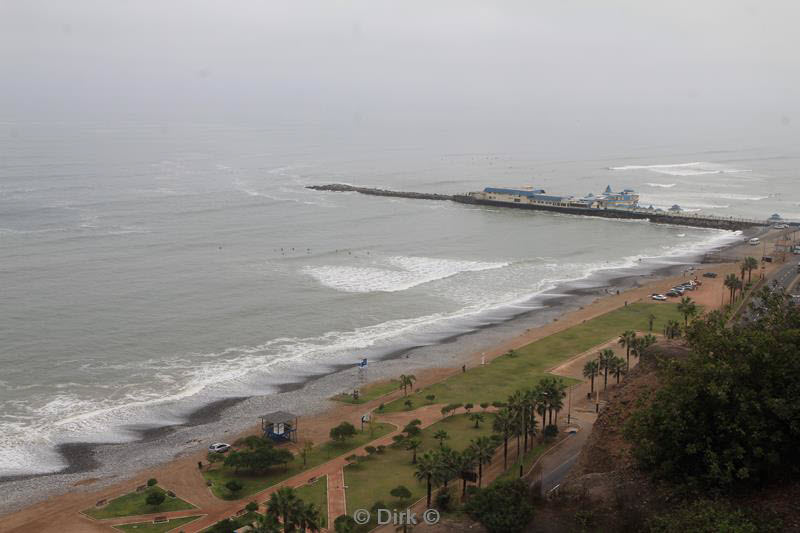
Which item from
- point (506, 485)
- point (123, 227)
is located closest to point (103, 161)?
point (123, 227)

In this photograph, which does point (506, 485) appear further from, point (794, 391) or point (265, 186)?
point (265, 186)

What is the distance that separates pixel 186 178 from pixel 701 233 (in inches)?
4417

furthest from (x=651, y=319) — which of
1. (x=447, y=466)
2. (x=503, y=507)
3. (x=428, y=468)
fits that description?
(x=503, y=507)

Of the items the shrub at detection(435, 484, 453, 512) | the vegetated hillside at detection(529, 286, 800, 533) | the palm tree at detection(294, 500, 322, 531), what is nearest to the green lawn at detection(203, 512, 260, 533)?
the palm tree at detection(294, 500, 322, 531)

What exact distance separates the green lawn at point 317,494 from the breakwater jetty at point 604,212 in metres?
110

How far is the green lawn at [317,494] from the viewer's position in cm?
3931

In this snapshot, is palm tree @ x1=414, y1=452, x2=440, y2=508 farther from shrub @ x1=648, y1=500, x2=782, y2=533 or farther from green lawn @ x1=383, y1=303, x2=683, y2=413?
green lawn @ x1=383, y1=303, x2=683, y2=413

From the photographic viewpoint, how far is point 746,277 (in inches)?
3541

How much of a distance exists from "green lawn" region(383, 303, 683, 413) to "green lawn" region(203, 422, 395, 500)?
548 centimetres

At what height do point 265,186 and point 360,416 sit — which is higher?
point 265,186

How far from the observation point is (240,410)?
54.5 meters

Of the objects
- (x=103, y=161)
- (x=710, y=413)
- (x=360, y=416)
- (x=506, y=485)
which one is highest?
(x=103, y=161)

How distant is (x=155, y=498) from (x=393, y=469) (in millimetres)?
13455

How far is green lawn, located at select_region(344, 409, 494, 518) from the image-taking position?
40.2 m
